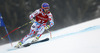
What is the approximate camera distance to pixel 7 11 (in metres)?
11.7

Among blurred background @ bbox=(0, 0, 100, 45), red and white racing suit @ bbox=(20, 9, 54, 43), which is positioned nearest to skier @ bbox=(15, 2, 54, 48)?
red and white racing suit @ bbox=(20, 9, 54, 43)

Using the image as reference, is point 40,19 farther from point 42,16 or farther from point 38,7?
point 38,7

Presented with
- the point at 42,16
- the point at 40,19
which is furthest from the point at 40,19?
the point at 42,16

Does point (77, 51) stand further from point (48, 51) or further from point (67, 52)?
point (48, 51)

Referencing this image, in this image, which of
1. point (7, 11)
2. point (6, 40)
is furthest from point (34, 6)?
point (6, 40)

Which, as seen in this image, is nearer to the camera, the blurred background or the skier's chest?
the skier's chest

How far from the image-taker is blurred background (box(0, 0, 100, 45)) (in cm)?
1190

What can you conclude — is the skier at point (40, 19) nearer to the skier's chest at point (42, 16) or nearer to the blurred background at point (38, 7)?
the skier's chest at point (42, 16)

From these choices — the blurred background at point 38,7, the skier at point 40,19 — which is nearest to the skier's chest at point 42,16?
the skier at point 40,19

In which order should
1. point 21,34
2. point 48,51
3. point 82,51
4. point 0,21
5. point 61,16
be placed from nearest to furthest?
1. point 82,51
2. point 48,51
3. point 0,21
4. point 21,34
5. point 61,16

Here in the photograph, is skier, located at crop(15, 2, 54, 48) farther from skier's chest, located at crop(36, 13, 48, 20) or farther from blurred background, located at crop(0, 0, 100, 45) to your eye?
blurred background, located at crop(0, 0, 100, 45)

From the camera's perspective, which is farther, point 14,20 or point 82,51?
point 14,20

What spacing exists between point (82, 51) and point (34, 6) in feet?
32.7

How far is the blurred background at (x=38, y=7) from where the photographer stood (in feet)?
39.0
